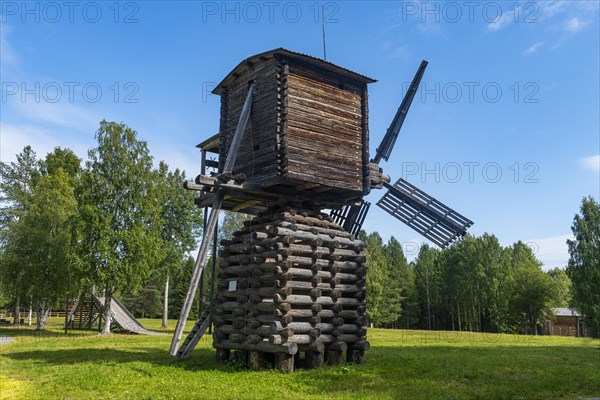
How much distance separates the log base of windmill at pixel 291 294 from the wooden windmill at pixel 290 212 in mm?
36

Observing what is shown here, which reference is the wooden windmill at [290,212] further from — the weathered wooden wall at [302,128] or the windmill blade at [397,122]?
the windmill blade at [397,122]

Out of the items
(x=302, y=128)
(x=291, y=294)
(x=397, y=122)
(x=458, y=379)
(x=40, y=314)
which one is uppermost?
(x=397, y=122)

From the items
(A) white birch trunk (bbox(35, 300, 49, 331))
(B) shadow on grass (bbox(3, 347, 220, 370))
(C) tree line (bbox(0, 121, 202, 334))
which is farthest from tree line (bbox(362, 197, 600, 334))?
(B) shadow on grass (bbox(3, 347, 220, 370))

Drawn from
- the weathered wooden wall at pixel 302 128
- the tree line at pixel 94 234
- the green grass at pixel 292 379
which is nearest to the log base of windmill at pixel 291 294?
the green grass at pixel 292 379

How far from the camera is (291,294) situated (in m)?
14.9

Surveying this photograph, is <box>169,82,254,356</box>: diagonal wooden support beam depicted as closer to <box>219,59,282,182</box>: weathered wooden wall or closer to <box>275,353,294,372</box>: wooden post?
<box>219,59,282,182</box>: weathered wooden wall

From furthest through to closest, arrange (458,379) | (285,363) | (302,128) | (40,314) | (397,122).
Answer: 1. (40,314)
2. (397,122)
3. (302,128)
4. (285,363)
5. (458,379)

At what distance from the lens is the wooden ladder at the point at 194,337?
16.3 meters

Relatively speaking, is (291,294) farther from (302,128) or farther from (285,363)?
(302,128)

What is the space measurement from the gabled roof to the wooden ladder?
29.1 feet

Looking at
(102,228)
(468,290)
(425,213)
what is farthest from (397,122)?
(468,290)

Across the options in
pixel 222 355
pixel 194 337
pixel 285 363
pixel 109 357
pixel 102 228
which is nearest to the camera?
pixel 285 363

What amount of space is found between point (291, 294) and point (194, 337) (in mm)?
4101

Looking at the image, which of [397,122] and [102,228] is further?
[102,228]
